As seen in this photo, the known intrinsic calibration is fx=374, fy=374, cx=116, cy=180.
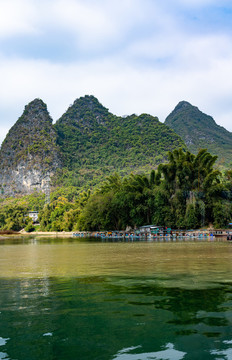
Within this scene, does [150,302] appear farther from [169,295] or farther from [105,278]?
[105,278]

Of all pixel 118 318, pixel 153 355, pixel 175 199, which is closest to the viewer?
pixel 153 355

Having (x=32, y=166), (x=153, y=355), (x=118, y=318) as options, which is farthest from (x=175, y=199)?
(x=32, y=166)

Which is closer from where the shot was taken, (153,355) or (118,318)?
(153,355)

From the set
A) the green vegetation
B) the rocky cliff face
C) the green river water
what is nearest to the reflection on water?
the green river water

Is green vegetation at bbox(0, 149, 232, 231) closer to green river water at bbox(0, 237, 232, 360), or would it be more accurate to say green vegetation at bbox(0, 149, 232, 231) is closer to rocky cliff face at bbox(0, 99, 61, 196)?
green river water at bbox(0, 237, 232, 360)

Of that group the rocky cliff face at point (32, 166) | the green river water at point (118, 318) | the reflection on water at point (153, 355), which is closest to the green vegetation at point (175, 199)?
the green river water at point (118, 318)

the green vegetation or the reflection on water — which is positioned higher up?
the green vegetation

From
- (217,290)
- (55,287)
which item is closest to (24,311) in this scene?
(55,287)

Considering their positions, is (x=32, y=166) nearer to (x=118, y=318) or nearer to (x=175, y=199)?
(x=175, y=199)

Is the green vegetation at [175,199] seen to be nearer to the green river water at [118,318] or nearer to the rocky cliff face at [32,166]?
the green river water at [118,318]

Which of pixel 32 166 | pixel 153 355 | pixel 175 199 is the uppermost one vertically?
pixel 32 166

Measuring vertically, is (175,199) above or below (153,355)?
above

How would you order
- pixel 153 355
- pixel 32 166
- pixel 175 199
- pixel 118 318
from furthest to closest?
pixel 32 166
pixel 175 199
pixel 118 318
pixel 153 355

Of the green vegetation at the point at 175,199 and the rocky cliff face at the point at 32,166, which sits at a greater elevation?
the rocky cliff face at the point at 32,166
